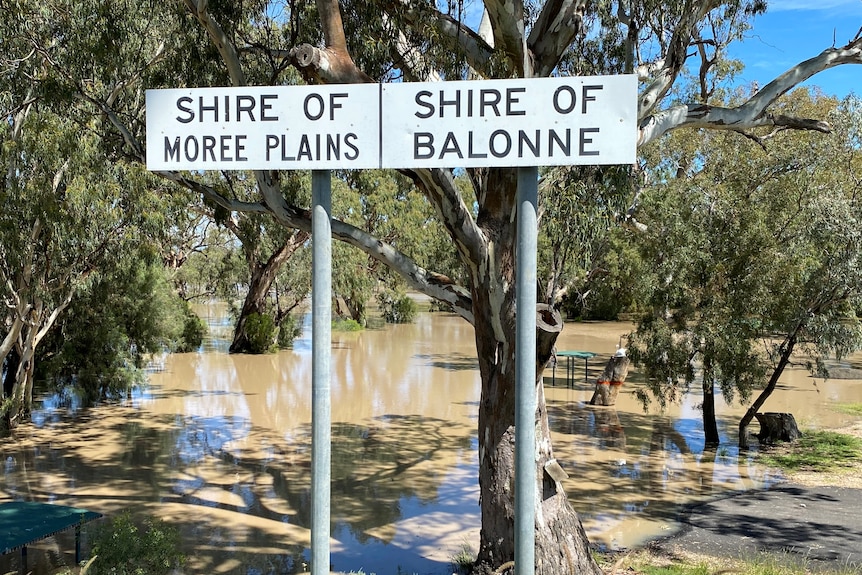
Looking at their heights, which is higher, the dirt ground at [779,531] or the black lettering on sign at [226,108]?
the black lettering on sign at [226,108]

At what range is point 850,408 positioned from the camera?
54.6 ft

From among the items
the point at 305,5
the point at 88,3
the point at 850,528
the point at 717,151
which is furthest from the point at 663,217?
the point at 88,3

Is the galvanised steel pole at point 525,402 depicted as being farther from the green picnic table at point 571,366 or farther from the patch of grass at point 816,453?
the green picnic table at point 571,366

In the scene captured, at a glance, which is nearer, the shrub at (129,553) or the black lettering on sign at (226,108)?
the black lettering on sign at (226,108)

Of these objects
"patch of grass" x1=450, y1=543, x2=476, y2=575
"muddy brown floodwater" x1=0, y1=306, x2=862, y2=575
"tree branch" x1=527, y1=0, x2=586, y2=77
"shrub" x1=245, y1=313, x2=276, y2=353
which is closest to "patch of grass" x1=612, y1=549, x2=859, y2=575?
"muddy brown floodwater" x1=0, y1=306, x2=862, y2=575


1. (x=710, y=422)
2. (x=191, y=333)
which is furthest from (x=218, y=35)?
(x=191, y=333)

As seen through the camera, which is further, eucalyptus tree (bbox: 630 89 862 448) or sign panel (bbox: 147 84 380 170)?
eucalyptus tree (bbox: 630 89 862 448)

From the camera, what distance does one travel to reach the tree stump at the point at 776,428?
13227 millimetres

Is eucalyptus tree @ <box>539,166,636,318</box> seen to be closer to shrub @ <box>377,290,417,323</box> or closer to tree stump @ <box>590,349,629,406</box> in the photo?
tree stump @ <box>590,349,629,406</box>

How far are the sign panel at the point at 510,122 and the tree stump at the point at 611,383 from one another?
14864 mm

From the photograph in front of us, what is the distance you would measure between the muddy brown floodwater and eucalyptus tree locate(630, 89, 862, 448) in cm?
190

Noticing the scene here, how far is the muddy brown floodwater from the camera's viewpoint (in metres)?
8.45

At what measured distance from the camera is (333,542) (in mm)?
8406

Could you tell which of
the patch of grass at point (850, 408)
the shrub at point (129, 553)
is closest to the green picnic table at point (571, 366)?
the patch of grass at point (850, 408)
